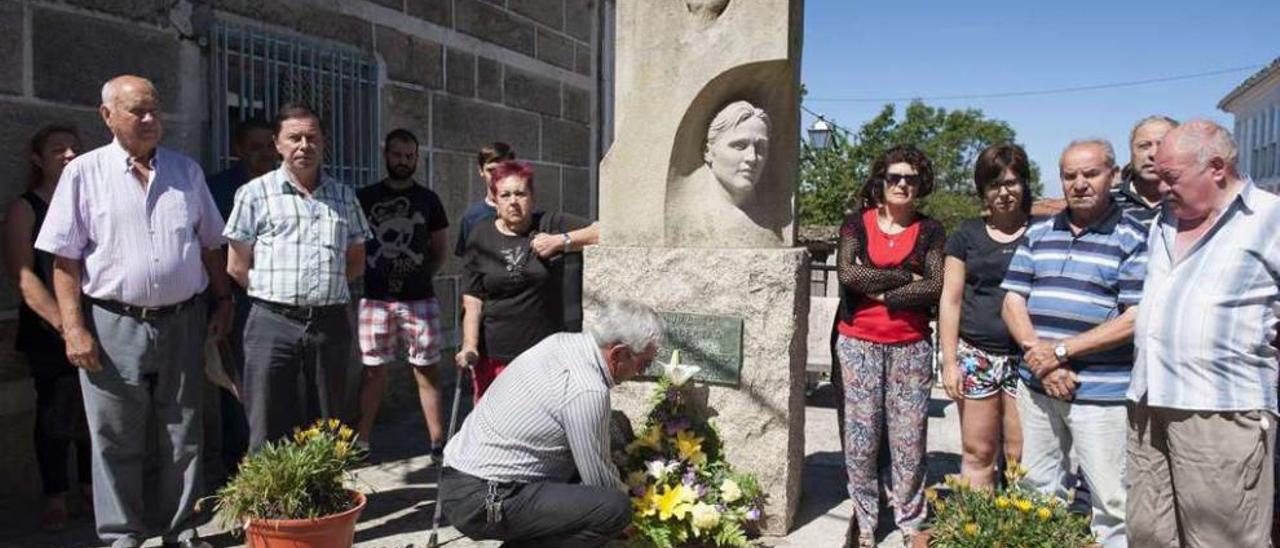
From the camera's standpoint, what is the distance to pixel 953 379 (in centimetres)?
373

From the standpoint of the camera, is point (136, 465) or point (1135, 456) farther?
point (136, 465)

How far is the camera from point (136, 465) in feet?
11.6

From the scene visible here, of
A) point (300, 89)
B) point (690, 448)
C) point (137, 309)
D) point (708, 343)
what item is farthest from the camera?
point (300, 89)

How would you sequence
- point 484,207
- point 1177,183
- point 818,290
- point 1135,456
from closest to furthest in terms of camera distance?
point 1177,183 → point 1135,456 → point 484,207 → point 818,290

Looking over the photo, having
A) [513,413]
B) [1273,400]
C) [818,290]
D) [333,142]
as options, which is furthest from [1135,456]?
[818,290]

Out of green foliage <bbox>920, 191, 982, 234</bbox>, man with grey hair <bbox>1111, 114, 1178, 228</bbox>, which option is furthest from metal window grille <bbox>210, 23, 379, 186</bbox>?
green foliage <bbox>920, 191, 982, 234</bbox>

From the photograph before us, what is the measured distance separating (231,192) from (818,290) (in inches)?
240

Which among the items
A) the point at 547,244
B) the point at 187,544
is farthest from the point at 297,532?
the point at 547,244

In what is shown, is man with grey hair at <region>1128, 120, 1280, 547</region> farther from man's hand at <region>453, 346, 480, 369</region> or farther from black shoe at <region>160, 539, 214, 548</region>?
black shoe at <region>160, 539, 214, 548</region>

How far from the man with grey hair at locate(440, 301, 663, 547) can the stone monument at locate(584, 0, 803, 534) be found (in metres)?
0.68

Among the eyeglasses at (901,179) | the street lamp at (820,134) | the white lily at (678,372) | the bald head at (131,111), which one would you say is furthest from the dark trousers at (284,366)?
the street lamp at (820,134)

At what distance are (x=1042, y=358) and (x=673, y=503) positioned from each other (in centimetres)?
136

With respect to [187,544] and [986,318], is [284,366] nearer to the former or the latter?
[187,544]

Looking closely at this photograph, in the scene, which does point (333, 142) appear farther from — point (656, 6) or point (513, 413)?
point (513, 413)
